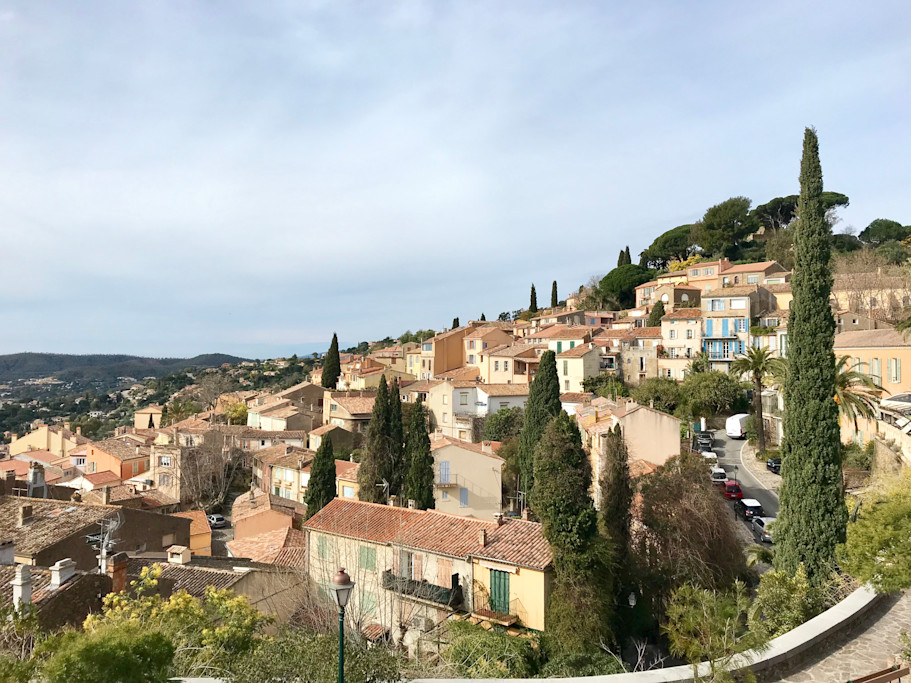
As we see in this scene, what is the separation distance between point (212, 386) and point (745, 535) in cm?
7296

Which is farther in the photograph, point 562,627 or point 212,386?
point 212,386

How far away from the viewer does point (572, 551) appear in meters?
17.0

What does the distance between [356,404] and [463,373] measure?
12608 millimetres

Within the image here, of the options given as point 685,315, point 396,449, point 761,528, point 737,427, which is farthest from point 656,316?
point 761,528

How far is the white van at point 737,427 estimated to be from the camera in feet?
124

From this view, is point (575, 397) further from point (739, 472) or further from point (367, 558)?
point (367, 558)

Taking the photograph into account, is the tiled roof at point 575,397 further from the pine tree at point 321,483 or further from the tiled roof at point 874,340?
the pine tree at point 321,483

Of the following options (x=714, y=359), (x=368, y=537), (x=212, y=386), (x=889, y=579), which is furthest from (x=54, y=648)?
(x=212, y=386)

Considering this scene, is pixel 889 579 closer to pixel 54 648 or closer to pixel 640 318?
pixel 54 648

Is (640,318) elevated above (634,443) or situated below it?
above

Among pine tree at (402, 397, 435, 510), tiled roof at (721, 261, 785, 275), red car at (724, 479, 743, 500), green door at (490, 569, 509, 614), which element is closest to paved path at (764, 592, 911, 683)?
green door at (490, 569, 509, 614)

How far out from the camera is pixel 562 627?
16.5 m

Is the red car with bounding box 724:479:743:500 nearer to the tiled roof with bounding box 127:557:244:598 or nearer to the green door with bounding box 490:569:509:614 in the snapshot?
the green door with bounding box 490:569:509:614

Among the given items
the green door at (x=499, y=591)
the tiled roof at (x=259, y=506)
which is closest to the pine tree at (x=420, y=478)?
the tiled roof at (x=259, y=506)
